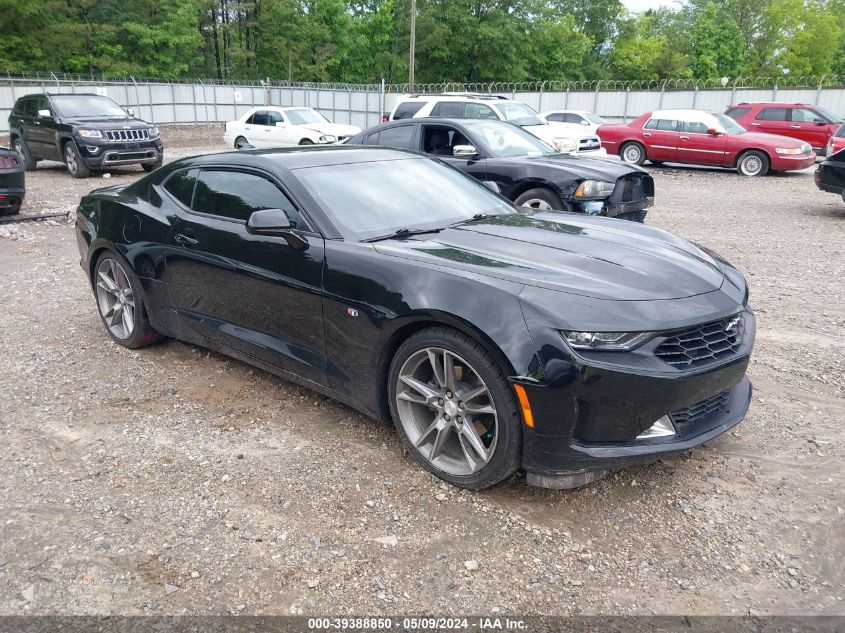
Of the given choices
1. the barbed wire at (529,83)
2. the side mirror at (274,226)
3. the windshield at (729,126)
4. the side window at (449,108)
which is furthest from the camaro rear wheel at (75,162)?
the windshield at (729,126)

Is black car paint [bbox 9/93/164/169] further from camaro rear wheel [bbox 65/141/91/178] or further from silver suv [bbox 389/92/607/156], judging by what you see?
silver suv [bbox 389/92/607/156]

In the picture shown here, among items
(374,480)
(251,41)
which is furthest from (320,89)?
(374,480)

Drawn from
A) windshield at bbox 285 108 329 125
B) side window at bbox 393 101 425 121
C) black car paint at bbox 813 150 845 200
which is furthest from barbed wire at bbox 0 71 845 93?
black car paint at bbox 813 150 845 200

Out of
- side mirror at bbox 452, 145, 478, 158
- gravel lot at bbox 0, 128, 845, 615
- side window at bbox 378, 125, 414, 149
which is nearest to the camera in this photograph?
gravel lot at bbox 0, 128, 845, 615

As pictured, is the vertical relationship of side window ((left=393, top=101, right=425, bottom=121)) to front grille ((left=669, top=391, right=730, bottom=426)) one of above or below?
above

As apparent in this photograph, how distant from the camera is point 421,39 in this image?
182 ft

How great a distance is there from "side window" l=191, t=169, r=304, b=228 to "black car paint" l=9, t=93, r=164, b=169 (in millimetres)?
11934

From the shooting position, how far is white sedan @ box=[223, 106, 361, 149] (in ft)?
62.1

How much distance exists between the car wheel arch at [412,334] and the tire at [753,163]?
1655cm

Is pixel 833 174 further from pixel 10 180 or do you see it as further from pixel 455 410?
pixel 10 180

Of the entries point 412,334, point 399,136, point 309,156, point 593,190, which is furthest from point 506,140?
point 412,334

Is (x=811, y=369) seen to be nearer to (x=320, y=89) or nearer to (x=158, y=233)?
(x=158, y=233)

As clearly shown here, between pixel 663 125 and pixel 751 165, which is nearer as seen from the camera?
pixel 751 165

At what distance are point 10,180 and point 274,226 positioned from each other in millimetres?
8419
